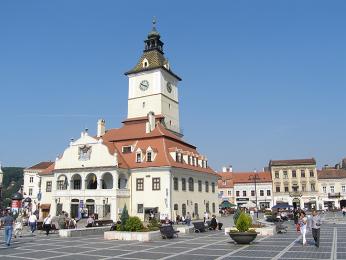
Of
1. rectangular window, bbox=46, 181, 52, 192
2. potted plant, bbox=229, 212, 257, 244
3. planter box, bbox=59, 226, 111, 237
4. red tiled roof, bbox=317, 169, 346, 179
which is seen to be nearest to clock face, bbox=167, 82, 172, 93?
rectangular window, bbox=46, 181, 52, 192

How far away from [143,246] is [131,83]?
46.8 metres

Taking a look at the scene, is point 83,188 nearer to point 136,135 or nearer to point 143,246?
point 136,135

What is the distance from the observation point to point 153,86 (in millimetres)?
63562

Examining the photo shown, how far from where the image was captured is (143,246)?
2159 centimetres

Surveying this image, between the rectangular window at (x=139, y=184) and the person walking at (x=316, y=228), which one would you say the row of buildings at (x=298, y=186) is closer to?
the rectangular window at (x=139, y=184)

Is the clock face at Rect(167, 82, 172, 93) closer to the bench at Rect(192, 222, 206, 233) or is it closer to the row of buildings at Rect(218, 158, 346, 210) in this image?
the row of buildings at Rect(218, 158, 346, 210)

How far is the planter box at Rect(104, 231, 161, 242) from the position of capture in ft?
80.9

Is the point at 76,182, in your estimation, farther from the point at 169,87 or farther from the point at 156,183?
the point at 169,87

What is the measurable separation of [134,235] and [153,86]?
4085cm

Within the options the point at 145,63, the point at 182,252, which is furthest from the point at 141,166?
the point at 182,252

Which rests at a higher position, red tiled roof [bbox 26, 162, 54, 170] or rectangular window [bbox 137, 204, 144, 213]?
red tiled roof [bbox 26, 162, 54, 170]

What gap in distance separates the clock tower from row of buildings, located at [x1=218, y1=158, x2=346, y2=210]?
26361 mm

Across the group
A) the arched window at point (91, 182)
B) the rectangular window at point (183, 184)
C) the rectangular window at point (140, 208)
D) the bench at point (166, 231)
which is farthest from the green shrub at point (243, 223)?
the arched window at point (91, 182)

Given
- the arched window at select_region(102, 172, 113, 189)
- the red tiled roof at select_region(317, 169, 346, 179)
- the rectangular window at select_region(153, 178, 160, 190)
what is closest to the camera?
the rectangular window at select_region(153, 178, 160, 190)
